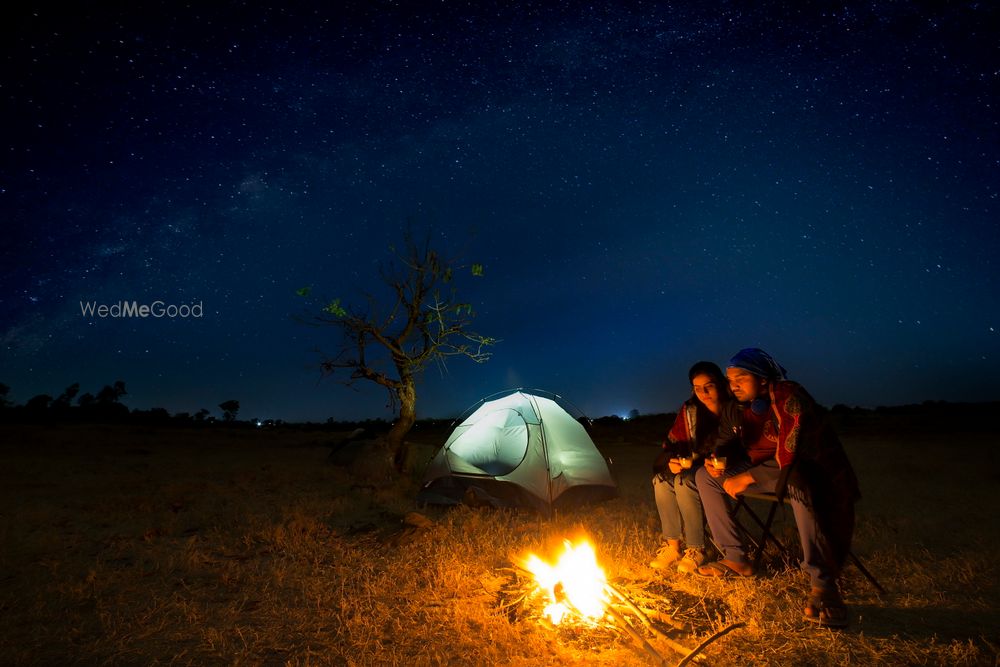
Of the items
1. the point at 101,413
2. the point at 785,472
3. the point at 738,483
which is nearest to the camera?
the point at 785,472

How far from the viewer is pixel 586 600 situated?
4156 mm

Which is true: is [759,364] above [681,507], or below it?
above

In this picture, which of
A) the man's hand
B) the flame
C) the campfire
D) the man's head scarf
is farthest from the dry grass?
the man's head scarf

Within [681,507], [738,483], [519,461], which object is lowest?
[681,507]

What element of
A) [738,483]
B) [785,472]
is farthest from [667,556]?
[785,472]

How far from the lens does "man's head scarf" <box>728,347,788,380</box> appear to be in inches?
181

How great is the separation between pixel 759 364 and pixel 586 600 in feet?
8.10

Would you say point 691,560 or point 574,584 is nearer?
point 574,584

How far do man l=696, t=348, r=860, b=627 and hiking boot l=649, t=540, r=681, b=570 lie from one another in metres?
0.33

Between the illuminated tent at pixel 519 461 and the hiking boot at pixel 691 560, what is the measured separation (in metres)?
2.88

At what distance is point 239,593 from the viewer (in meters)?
4.67

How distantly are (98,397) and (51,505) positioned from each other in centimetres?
4226

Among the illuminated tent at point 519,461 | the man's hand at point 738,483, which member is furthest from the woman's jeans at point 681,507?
the illuminated tent at point 519,461

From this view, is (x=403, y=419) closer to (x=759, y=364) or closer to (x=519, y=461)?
(x=519, y=461)
